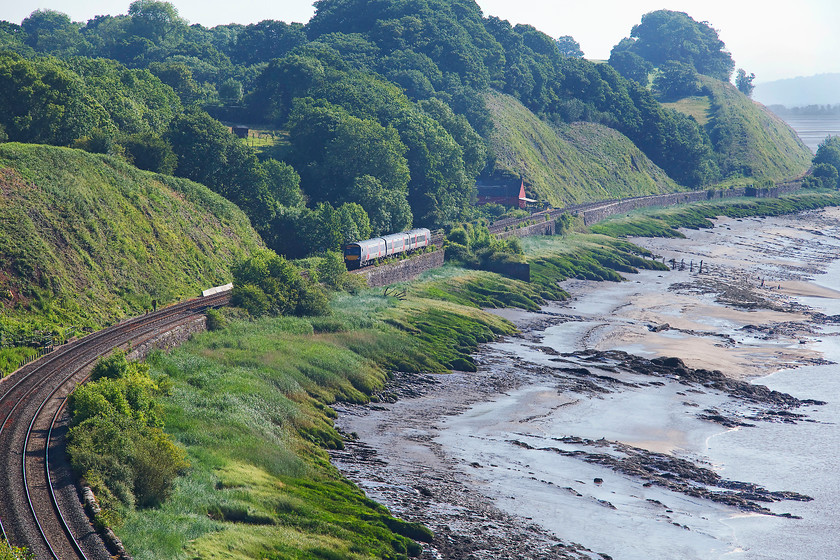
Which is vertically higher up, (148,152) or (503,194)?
(148,152)

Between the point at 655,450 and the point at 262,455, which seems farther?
the point at 655,450

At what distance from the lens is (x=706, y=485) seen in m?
46.5

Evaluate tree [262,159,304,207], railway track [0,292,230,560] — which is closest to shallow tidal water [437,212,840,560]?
railway track [0,292,230,560]

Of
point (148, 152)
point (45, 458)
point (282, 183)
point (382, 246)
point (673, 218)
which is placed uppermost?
point (148, 152)

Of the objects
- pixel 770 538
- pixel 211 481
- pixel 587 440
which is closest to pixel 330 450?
pixel 211 481

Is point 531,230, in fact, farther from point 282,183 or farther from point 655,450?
point 655,450

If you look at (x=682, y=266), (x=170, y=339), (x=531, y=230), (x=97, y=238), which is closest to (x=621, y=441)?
(x=170, y=339)

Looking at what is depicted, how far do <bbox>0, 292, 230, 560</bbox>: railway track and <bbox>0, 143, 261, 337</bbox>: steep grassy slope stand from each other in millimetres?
5695

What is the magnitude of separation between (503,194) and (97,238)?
97.7 m

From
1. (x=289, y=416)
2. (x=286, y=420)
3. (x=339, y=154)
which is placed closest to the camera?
(x=286, y=420)

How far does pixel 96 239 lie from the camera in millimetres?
69875

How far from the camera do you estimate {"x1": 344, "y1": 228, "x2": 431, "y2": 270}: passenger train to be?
88.6 m

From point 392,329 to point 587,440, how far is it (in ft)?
77.4

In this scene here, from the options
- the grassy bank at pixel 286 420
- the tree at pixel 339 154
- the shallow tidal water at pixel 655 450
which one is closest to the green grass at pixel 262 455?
the grassy bank at pixel 286 420
